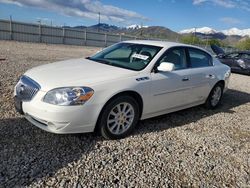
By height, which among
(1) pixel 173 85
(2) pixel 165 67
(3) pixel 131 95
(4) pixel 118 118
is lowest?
(4) pixel 118 118

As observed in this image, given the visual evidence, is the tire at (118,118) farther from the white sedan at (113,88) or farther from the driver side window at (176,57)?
the driver side window at (176,57)

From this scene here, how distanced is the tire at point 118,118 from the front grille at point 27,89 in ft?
3.20

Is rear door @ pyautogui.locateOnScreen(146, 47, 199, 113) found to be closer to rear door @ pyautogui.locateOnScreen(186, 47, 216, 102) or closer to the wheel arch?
rear door @ pyautogui.locateOnScreen(186, 47, 216, 102)

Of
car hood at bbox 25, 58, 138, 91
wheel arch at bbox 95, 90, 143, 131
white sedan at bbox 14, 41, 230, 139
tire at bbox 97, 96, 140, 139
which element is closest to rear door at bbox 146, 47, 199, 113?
white sedan at bbox 14, 41, 230, 139

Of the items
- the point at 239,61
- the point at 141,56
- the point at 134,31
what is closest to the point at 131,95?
the point at 141,56

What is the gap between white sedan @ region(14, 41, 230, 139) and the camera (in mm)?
3426

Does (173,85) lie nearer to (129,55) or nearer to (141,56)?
(141,56)

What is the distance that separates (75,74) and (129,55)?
1.33m

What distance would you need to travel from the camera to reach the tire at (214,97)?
19.8ft

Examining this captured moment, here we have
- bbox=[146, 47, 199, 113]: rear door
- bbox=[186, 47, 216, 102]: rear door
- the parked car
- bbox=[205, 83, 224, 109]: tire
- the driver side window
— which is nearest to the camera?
bbox=[146, 47, 199, 113]: rear door

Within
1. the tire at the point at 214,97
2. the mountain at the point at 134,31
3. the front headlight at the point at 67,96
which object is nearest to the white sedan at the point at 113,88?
the front headlight at the point at 67,96

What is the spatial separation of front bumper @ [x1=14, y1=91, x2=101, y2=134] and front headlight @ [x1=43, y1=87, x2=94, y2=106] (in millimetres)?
54

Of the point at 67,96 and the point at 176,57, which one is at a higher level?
the point at 176,57

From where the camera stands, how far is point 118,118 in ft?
13.0
